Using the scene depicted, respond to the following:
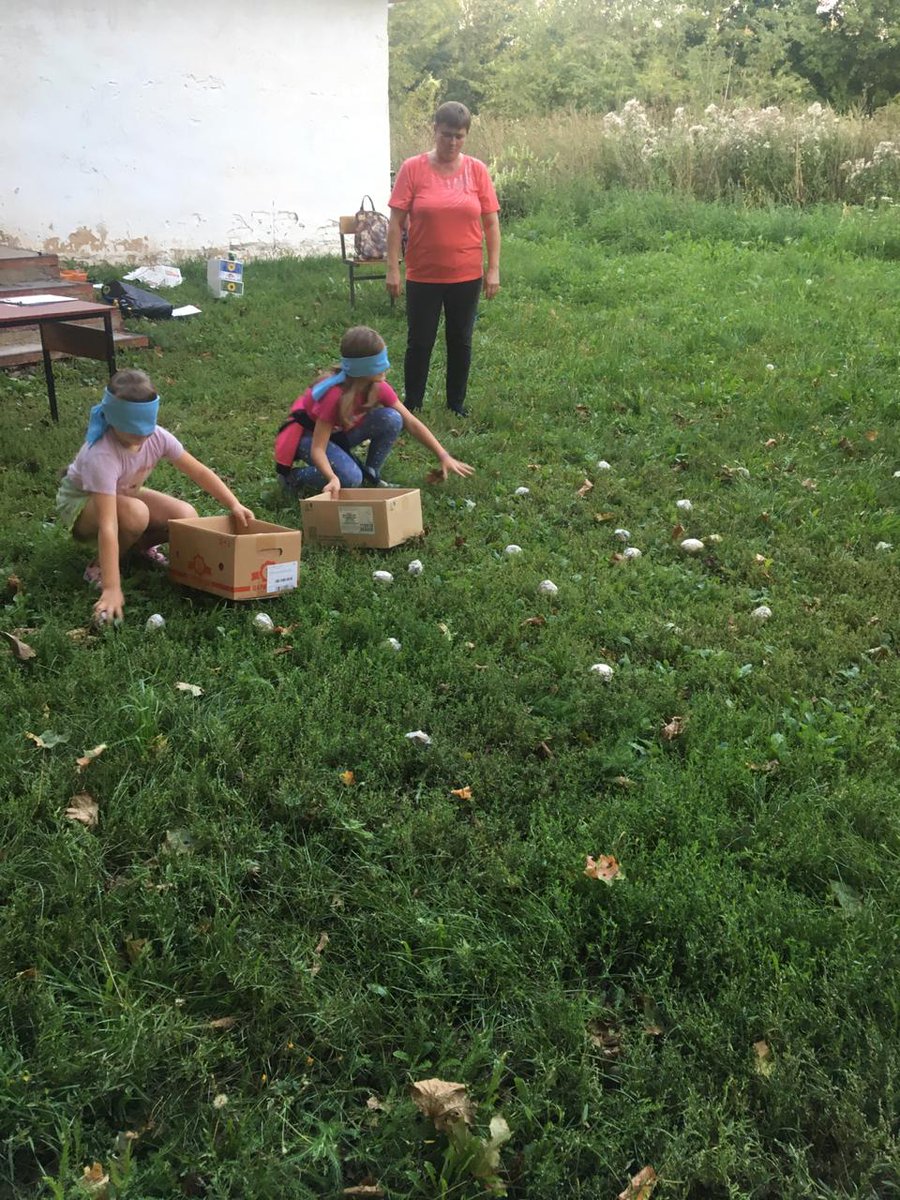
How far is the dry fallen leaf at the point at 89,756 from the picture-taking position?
270cm

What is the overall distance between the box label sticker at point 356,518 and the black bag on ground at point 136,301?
19.3 ft

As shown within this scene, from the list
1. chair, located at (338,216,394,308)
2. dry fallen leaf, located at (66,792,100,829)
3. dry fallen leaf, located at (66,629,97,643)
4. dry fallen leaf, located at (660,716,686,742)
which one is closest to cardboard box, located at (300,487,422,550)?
dry fallen leaf, located at (66,629,97,643)

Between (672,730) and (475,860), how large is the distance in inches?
36.1

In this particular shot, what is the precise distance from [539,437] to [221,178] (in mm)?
8030

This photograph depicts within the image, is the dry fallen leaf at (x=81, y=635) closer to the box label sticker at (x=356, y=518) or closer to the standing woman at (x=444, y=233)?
the box label sticker at (x=356, y=518)

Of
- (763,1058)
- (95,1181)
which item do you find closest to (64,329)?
(95,1181)

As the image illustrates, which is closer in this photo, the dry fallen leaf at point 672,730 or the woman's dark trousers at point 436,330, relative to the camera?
the dry fallen leaf at point 672,730

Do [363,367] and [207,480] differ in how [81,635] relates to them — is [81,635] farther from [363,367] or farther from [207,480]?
[363,367]

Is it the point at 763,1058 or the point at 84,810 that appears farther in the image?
the point at 84,810

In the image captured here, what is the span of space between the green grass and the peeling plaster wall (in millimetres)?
6860

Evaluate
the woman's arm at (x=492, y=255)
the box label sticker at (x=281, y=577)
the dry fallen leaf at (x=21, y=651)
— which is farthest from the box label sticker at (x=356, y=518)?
the woman's arm at (x=492, y=255)

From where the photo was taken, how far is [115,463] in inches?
144

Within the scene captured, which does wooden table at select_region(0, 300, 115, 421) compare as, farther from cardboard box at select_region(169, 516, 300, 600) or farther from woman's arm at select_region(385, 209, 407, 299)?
cardboard box at select_region(169, 516, 300, 600)

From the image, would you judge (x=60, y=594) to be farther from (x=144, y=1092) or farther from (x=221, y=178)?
(x=221, y=178)
